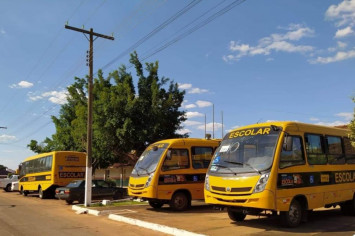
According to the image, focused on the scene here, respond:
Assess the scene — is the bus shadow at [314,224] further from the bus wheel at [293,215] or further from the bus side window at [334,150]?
the bus side window at [334,150]

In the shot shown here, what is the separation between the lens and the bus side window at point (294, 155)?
990 cm

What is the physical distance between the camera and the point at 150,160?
49.4 ft

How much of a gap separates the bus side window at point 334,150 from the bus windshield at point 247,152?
2759 mm

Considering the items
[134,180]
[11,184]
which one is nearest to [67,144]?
[11,184]

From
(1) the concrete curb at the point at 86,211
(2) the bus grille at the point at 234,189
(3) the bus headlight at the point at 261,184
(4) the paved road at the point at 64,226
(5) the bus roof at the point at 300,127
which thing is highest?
(5) the bus roof at the point at 300,127

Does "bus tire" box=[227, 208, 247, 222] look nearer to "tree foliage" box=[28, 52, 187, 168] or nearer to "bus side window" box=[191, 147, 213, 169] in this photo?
"bus side window" box=[191, 147, 213, 169]

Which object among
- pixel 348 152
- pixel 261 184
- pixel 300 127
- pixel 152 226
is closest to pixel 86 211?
pixel 152 226

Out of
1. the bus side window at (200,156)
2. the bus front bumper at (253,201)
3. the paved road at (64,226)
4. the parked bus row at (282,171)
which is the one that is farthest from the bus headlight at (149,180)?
the bus front bumper at (253,201)

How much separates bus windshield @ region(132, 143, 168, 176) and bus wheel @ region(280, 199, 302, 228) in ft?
19.8

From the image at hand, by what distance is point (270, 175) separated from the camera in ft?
31.0

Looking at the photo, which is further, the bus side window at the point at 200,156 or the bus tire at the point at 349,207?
the bus side window at the point at 200,156

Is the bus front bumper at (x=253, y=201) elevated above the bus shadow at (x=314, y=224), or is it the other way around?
the bus front bumper at (x=253, y=201)

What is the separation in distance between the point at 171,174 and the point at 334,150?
618 centimetres

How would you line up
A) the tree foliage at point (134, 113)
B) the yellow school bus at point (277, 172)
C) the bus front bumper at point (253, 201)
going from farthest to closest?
the tree foliage at point (134, 113) < the yellow school bus at point (277, 172) < the bus front bumper at point (253, 201)
